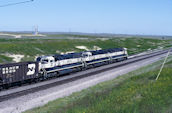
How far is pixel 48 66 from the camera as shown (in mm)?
29016

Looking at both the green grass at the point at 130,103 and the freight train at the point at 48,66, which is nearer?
the green grass at the point at 130,103

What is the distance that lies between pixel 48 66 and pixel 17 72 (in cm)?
536

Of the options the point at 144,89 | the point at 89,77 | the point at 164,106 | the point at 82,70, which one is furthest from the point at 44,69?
the point at 164,106

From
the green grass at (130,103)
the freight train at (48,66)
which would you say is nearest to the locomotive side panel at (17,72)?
the freight train at (48,66)

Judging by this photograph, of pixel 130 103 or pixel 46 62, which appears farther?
pixel 46 62

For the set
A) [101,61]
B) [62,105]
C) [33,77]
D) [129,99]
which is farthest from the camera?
[101,61]

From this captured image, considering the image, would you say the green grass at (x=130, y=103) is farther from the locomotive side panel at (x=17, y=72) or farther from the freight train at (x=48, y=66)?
the freight train at (x=48, y=66)

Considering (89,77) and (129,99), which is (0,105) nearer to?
(129,99)

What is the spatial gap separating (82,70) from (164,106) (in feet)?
79.1

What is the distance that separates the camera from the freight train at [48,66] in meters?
23.7

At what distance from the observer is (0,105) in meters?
18.8

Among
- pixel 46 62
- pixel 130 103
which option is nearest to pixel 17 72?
pixel 46 62

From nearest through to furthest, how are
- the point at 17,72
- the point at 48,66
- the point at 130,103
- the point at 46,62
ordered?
1. the point at 130,103
2. the point at 17,72
3. the point at 46,62
4. the point at 48,66

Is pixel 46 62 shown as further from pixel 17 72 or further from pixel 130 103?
pixel 130 103
